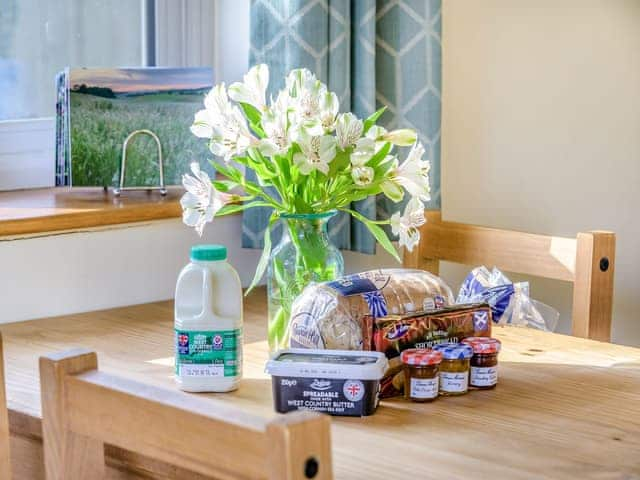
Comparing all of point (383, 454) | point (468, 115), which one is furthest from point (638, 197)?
point (383, 454)

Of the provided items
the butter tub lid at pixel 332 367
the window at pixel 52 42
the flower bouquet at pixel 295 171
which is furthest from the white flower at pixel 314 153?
the window at pixel 52 42

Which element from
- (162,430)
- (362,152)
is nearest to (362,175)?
(362,152)

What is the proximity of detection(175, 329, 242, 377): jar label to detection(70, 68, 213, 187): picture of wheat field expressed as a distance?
72 centimetres

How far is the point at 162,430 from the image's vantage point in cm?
83

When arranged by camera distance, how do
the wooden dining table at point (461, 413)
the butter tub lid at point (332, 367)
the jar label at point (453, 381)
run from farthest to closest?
the jar label at point (453, 381) < the butter tub lid at point (332, 367) < the wooden dining table at point (461, 413)

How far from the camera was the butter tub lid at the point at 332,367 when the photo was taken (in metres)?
1.21

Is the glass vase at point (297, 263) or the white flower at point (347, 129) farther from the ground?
the white flower at point (347, 129)

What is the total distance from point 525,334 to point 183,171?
0.70 meters

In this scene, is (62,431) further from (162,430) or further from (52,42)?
(52,42)

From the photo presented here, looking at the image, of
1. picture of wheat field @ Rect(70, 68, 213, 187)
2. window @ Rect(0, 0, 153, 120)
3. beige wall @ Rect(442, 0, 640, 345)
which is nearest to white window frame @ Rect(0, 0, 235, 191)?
window @ Rect(0, 0, 153, 120)

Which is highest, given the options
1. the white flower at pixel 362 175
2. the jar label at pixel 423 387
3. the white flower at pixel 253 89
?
the white flower at pixel 253 89

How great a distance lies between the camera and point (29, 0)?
2031mm

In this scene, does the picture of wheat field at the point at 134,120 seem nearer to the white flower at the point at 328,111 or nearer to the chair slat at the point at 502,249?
the chair slat at the point at 502,249

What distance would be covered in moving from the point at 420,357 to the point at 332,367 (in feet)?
0.40
